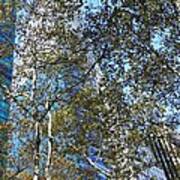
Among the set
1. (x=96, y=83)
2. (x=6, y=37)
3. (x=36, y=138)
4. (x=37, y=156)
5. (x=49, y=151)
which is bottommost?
(x=37, y=156)

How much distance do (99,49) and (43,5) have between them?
4.64 feet

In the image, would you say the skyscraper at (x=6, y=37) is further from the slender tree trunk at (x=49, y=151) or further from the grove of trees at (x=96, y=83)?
the slender tree trunk at (x=49, y=151)

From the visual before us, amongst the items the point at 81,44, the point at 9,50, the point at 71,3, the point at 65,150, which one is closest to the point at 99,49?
the point at 81,44

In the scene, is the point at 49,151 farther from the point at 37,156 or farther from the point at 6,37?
the point at 6,37

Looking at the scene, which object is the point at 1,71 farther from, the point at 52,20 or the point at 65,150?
the point at 65,150

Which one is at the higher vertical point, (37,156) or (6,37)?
(6,37)

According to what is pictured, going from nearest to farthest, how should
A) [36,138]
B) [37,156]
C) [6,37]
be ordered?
[37,156] → [36,138] → [6,37]

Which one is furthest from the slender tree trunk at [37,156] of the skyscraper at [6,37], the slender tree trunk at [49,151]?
the skyscraper at [6,37]

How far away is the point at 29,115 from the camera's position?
9.91 meters

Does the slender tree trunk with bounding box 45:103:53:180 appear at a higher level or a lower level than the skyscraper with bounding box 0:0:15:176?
lower

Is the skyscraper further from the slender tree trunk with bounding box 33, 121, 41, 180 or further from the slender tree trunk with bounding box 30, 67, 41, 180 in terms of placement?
the slender tree trunk with bounding box 33, 121, 41, 180

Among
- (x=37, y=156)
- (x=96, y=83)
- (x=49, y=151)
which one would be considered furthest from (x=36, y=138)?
(x=96, y=83)

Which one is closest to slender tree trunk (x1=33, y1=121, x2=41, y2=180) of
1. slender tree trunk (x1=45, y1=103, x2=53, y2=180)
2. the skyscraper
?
slender tree trunk (x1=45, y1=103, x2=53, y2=180)

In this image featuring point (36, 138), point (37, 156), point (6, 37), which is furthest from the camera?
point (6, 37)
